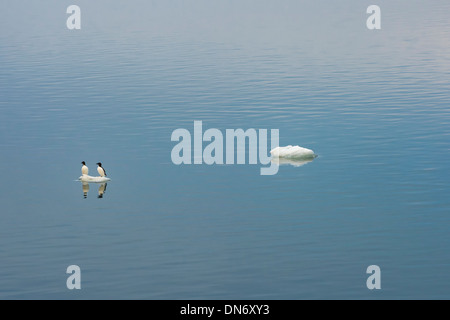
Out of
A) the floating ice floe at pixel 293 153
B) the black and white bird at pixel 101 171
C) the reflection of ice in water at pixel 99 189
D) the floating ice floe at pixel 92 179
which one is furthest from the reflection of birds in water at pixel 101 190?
the floating ice floe at pixel 293 153

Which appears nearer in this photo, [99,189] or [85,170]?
[99,189]

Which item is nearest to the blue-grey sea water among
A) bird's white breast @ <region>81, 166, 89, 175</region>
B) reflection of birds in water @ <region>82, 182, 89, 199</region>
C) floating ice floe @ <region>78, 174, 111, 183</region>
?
reflection of birds in water @ <region>82, 182, 89, 199</region>

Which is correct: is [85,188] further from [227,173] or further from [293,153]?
[293,153]

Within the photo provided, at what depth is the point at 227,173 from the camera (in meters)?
66.3

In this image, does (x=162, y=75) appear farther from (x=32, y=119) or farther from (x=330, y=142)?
(x=330, y=142)

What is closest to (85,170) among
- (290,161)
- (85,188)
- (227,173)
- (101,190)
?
(85,188)

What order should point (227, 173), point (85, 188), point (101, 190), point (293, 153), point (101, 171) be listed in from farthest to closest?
point (293, 153) < point (227, 173) < point (101, 171) < point (85, 188) < point (101, 190)

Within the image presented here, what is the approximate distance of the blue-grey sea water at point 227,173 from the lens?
4856 cm

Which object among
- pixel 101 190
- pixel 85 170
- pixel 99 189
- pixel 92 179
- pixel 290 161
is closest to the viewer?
pixel 101 190

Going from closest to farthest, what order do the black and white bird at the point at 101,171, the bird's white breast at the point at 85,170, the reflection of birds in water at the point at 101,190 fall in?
the reflection of birds in water at the point at 101,190 → the black and white bird at the point at 101,171 → the bird's white breast at the point at 85,170

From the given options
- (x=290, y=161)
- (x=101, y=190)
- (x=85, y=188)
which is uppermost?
(x=290, y=161)

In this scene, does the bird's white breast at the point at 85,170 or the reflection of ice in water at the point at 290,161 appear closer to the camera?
the bird's white breast at the point at 85,170

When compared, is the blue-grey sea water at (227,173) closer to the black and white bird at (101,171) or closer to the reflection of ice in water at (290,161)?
the reflection of ice in water at (290,161)

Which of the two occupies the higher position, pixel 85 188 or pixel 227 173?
pixel 227 173
